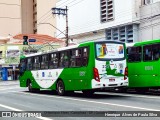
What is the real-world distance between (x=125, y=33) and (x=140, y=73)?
16.8m

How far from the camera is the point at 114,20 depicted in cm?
3875

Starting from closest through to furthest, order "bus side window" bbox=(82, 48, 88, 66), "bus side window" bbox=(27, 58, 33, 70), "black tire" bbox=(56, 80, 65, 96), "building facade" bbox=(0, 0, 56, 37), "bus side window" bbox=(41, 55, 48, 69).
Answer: "bus side window" bbox=(82, 48, 88, 66) < "black tire" bbox=(56, 80, 65, 96) < "bus side window" bbox=(41, 55, 48, 69) < "bus side window" bbox=(27, 58, 33, 70) < "building facade" bbox=(0, 0, 56, 37)

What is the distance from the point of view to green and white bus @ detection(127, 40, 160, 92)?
64.1 feet

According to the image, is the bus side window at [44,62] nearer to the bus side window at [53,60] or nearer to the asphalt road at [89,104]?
the bus side window at [53,60]

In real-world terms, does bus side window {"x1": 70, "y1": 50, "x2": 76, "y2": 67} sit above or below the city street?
above

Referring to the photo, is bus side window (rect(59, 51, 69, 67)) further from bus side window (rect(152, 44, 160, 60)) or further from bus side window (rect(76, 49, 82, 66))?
bus side window (rect(152, 44, 160, 60))

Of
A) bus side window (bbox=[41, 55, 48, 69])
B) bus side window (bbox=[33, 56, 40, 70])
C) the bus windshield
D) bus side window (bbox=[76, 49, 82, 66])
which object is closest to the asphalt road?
bus side window (bbox=[76, 49, 82, 66])

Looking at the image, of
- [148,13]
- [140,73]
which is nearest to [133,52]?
[140,73]

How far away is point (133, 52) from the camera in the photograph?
2112cm

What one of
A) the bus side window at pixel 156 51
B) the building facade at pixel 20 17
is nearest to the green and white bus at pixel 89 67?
the bus side window at pixel 156 51

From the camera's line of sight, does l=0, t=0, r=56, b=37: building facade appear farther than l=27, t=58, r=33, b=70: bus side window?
Yes

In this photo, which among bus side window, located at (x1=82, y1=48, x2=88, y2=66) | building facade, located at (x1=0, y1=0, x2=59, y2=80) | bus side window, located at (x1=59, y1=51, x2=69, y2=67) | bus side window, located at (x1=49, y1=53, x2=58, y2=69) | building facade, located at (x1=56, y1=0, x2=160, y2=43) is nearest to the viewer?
bus side window, located at (x1=82, y1=48, x2=88, y2=66)

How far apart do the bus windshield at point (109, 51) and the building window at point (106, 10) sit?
66.9ft

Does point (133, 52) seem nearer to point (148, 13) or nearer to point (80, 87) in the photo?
point (80, 87)
